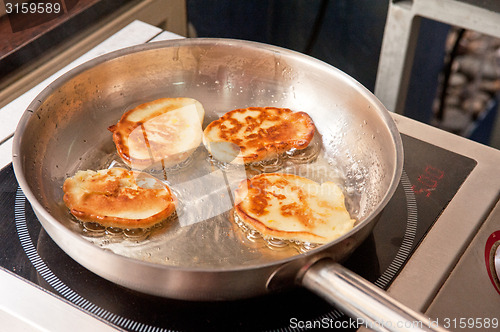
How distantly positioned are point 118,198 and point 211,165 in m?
0.17

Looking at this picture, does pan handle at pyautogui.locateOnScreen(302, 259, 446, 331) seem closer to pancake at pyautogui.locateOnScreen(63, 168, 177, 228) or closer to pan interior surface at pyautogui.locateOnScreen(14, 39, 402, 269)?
pan interior surface at pyautogui.locateOnScreen(14, 39, 402, 269)

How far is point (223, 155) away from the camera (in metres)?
0.84

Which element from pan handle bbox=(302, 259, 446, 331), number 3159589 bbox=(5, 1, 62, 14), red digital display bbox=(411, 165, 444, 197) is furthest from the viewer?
number 3159589 bbox=(5, 1, 62, 14)

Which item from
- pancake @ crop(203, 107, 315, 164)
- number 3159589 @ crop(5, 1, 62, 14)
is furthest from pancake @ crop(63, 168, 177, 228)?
number 3159589 @ crop(5, 1, 62, 14)

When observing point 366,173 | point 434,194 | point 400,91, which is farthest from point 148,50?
point 400,91

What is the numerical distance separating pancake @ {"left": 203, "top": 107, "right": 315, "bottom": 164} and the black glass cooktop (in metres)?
0.19

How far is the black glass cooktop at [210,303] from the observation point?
2.03ft

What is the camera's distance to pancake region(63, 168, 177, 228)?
0.71m

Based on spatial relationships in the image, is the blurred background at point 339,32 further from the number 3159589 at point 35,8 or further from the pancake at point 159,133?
the pancake at point 159,133

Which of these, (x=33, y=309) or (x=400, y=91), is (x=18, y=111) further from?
(x=400, y=91)

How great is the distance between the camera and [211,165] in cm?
85

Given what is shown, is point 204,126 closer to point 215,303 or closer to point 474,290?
point 215,303

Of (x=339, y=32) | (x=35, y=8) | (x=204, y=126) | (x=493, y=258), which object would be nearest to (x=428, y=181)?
(x=493, y=258)

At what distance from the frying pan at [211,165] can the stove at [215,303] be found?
44 mm
